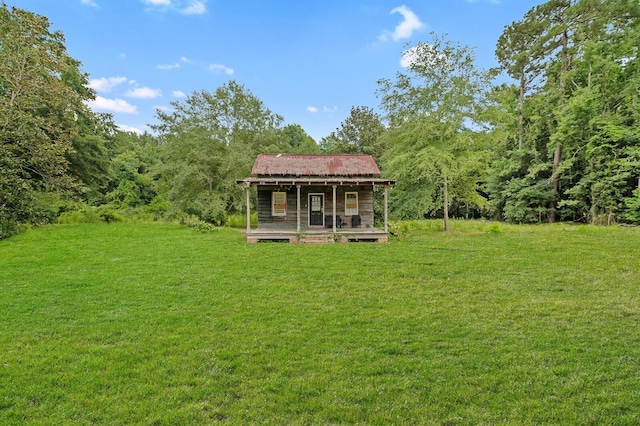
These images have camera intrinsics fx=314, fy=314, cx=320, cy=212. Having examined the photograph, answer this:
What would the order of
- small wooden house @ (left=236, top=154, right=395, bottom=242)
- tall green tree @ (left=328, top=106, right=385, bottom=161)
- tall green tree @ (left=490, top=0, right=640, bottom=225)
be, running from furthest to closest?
tall green tree @ (left=328, top=106, right=385, bottom=161) → tall green tree @ (left=490, top=0, right=640, bottom=225) → small wooden house @ (left=236, top=154, right=395, bottom=242)

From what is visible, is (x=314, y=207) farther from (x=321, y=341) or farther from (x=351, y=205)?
(x=321, y=341)

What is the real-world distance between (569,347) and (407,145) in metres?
13.8

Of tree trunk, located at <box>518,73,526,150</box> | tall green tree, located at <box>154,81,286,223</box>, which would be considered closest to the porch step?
tall green tree, located at <box>154,81,286,223</box>

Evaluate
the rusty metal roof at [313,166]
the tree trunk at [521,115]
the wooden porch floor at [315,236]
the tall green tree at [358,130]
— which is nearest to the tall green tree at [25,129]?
the wooden porch floor at [315,236]

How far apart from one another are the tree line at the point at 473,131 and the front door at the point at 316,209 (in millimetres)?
4421

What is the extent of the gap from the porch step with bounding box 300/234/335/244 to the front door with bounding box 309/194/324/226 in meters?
2.44

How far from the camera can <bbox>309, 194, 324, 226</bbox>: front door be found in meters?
15.8

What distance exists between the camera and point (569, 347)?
4270mm

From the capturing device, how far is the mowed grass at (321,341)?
10.2 feet

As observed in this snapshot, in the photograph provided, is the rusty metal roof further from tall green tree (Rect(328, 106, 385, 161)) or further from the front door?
tall green tree (Rect(328, 106, 385, 161))

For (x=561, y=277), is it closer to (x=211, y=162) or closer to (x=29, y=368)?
(x=29, y=368)

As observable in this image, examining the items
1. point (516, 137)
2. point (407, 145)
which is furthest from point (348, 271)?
point (516, 137)

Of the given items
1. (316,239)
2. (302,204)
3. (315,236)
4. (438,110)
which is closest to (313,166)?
(302,204)

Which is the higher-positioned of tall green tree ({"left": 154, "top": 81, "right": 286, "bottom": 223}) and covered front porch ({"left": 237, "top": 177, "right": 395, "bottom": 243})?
tall green tree ({"left": 154, "top": 81, "right": 286, "bottom": 223})
